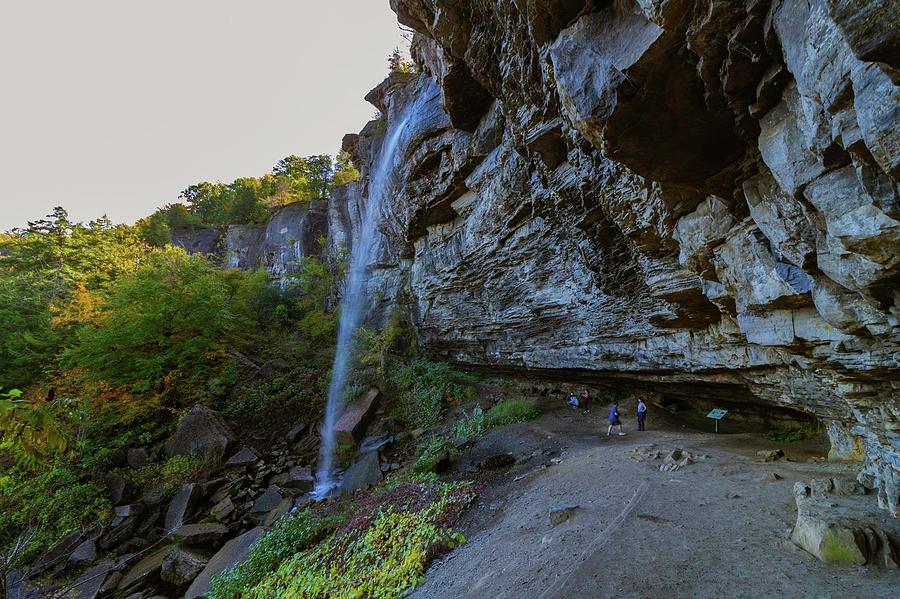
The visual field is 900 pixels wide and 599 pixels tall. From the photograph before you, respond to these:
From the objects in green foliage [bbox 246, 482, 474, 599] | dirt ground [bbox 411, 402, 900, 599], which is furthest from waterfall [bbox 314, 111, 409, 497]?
dirt ground [bbox 411, 402, 900, 599]

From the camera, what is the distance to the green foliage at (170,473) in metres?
12.1

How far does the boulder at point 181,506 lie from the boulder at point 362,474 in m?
4.56

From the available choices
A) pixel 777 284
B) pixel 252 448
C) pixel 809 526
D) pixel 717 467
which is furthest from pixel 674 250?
pixel 252 448

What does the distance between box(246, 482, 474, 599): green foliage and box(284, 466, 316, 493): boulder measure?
4661 mm

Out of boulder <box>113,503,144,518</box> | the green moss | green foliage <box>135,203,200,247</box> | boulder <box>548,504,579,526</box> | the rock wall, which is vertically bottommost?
boulder <box>113,503,144,518</box>

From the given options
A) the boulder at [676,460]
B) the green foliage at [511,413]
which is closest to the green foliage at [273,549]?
the green foliage at [511,413]

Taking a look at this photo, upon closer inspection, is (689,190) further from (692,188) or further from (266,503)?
(266,503)

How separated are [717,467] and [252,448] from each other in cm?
1514

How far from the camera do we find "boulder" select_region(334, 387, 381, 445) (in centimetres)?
1454

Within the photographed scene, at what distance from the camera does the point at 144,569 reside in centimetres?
939

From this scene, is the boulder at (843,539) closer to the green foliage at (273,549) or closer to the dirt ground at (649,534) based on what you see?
the dirt ground at (649,534)

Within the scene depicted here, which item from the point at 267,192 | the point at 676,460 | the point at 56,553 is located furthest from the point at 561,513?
the point at 267,192

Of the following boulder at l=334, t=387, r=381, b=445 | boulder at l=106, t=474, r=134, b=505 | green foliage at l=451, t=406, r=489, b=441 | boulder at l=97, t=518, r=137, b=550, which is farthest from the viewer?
boulder at l=334, t=387, r=381, b=445

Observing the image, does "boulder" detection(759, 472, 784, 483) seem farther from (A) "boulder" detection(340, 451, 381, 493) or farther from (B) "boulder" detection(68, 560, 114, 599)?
(B) "boulder" detection(68, 560, 114, 599)
